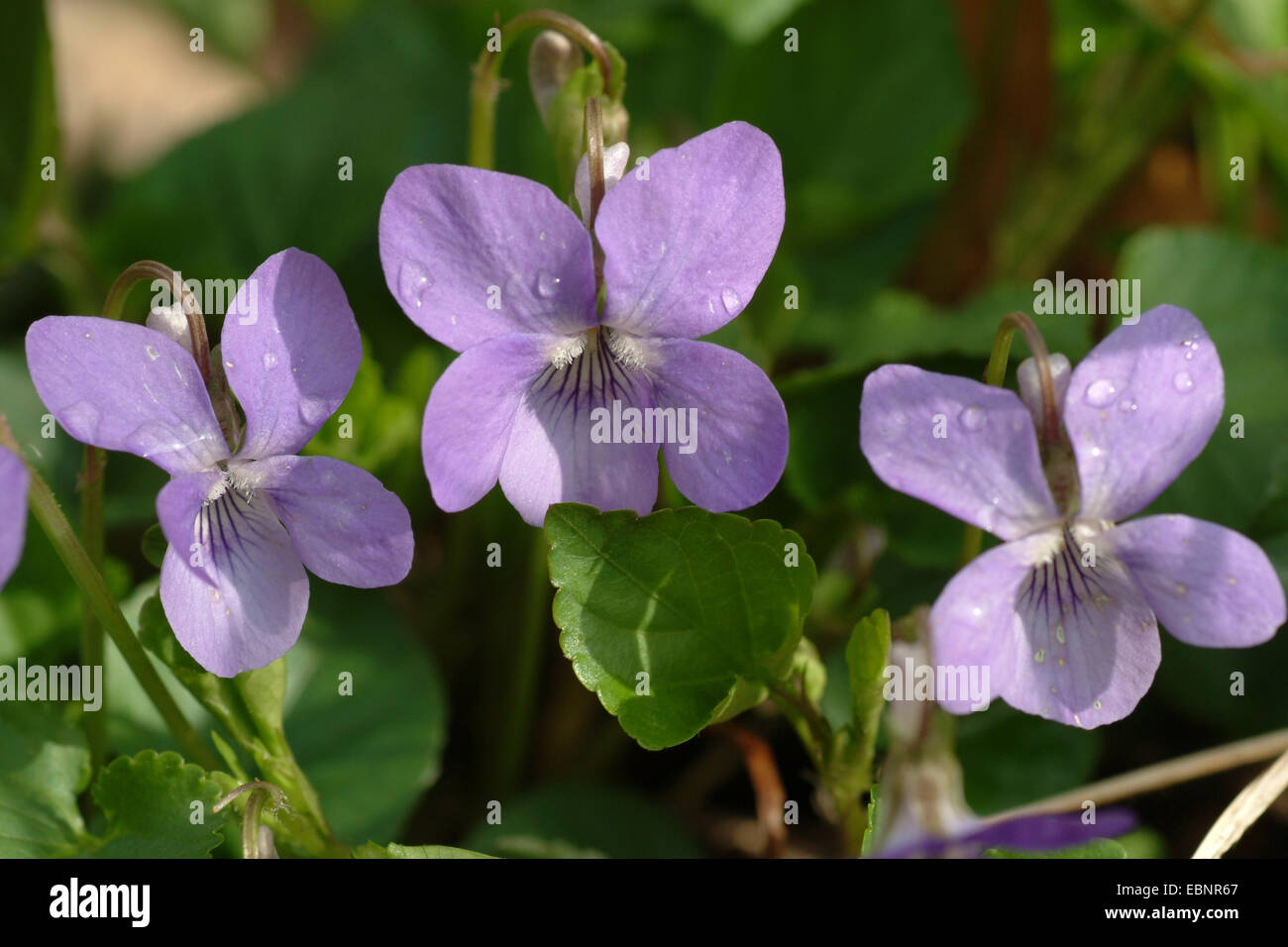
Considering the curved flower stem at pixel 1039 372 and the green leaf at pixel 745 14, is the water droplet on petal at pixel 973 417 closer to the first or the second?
the curved flower stem at pixel 1039 372

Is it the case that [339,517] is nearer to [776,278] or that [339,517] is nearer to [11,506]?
[11,506]

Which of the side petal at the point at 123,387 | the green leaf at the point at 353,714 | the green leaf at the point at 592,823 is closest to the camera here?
the side petal at the point at 123,387

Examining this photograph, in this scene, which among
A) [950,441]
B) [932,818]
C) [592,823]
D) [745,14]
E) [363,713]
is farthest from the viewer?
[745,14]

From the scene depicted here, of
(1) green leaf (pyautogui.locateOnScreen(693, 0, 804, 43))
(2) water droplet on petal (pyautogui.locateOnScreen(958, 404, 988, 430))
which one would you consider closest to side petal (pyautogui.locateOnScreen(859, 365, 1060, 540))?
(2) water droplet on petal (pyautogui.locateOnScreen(958, 404, 988, 430))

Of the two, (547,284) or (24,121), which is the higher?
(24,121)

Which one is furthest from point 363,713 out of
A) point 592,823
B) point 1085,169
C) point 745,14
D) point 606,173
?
point 1085,169

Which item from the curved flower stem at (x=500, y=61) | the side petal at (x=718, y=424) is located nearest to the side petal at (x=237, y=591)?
the side petal at (x=718, y=424)
